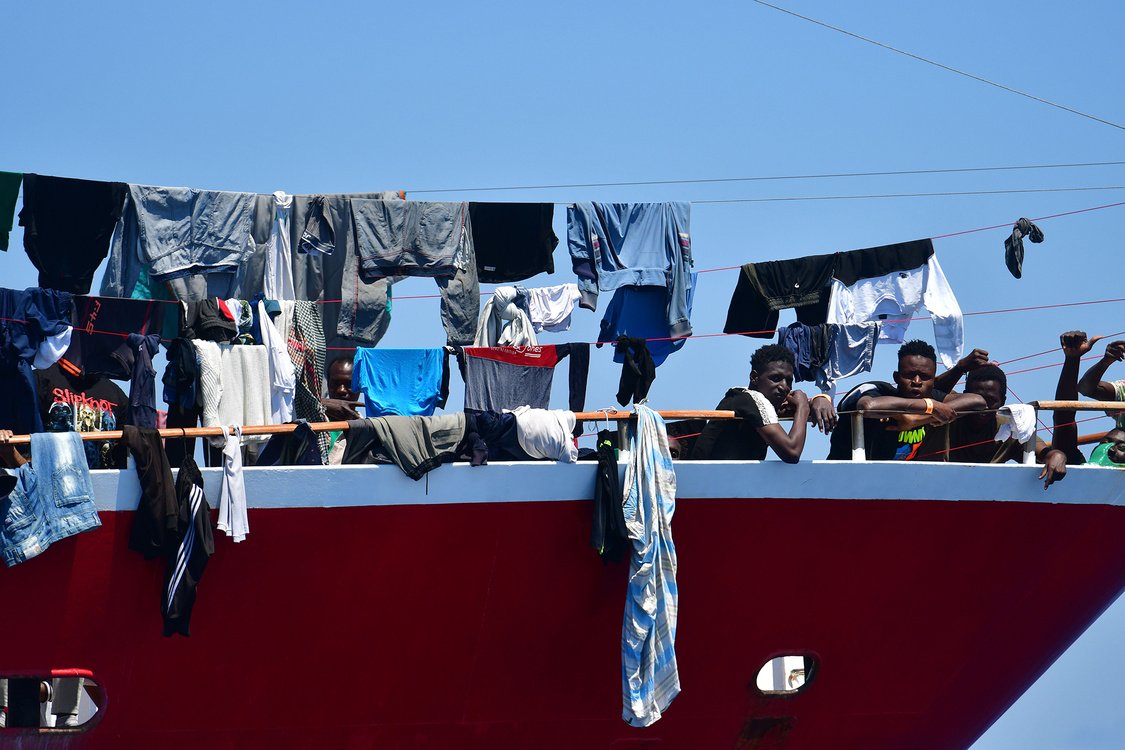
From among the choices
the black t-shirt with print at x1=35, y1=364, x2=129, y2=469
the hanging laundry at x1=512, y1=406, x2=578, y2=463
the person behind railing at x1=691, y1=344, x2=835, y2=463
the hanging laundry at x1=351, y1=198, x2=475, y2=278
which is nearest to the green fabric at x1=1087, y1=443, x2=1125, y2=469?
the person behind railing at x1=691, y1=344, x2=835, y2=463

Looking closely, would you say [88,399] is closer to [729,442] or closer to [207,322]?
[207,322]

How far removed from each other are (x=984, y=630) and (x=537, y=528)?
3.81 metres

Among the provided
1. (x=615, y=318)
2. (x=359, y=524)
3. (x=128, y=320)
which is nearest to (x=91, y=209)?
(x=128, y=320)

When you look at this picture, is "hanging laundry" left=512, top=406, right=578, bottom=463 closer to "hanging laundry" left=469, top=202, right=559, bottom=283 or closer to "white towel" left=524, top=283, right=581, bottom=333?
"white towel" left=524, top=283, right=581, bottom=333

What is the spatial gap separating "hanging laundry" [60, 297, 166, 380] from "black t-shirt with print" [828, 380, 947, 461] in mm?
5439

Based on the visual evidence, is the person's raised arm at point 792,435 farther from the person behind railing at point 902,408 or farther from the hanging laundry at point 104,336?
the hanging laundry at point 104,336

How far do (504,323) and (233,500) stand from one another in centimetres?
332

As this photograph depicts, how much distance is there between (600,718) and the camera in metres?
10.4

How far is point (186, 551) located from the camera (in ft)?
30.3

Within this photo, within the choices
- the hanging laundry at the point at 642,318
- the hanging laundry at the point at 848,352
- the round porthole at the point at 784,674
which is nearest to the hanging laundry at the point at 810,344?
the hanging laundry at the point at 848,352

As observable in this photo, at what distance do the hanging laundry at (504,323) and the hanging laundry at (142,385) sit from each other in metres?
2.83

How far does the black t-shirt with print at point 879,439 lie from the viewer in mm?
10586

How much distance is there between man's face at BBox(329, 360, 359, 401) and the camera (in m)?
11.6

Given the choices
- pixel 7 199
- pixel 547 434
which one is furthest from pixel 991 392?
pixel 7 199
